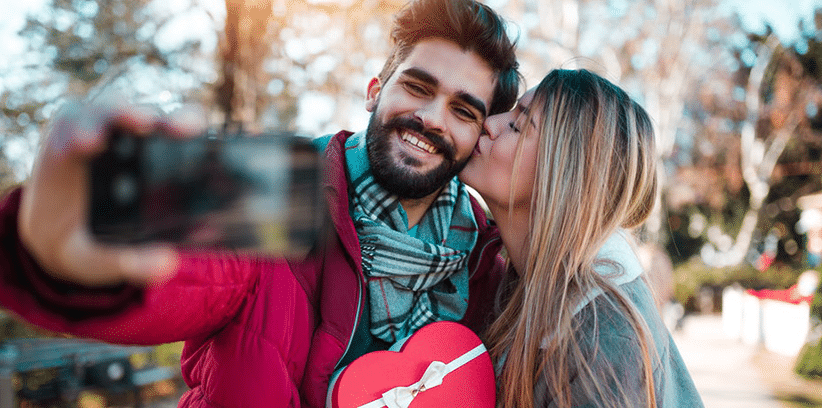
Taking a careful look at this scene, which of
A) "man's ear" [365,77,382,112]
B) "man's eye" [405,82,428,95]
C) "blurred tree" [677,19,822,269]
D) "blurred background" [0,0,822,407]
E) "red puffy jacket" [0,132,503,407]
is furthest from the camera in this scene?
"blurred tree" [677,19,822,269]

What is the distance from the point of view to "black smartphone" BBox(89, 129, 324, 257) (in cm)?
68

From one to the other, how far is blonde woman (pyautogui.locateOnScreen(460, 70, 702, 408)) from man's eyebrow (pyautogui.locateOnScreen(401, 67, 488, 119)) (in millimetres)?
93

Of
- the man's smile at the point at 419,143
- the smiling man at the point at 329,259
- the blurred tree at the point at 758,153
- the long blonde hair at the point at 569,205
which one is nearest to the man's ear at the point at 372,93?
the smiling man at the point at 329,259

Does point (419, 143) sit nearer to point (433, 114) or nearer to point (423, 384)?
point (433, 114)

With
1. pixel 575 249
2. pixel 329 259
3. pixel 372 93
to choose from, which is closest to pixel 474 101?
pixel 372 93

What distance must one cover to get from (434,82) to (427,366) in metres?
1.14

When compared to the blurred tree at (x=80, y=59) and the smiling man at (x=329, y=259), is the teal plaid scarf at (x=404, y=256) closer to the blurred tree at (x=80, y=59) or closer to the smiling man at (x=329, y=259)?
the smiling man at (x=329, y=259)

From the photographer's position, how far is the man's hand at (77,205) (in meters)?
0.68

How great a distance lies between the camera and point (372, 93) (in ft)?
8.64

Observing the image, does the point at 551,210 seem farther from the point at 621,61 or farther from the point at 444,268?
the point at 621,61

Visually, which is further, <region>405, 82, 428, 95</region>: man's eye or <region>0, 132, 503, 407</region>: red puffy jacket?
<region>405, 82, 428, 95</region>: man's eye

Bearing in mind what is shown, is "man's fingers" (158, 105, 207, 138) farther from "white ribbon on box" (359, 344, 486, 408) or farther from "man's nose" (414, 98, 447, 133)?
"man's nose" (414, 98, 447, 133)

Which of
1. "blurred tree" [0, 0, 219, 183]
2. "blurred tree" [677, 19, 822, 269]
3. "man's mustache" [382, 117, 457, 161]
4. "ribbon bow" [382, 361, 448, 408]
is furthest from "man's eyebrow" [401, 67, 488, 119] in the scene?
"blurred tree" [677, 19, 822, 269]

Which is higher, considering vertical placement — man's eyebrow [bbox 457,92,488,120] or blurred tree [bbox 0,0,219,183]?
man's eyebrow [bbox 457,92,488,120]
